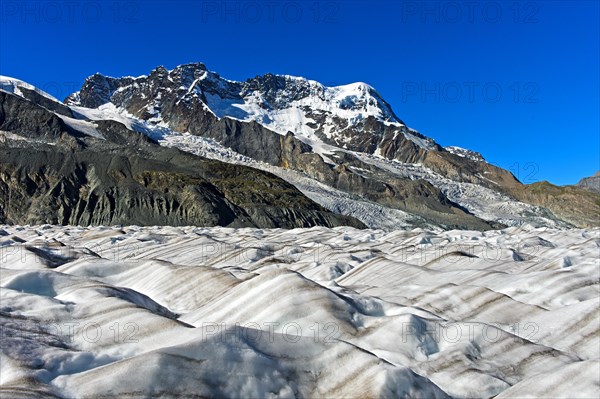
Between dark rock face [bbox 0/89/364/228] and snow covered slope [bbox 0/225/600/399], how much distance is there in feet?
206

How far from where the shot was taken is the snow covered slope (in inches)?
227

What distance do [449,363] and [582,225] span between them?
534 feet

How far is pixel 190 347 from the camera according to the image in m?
5.94

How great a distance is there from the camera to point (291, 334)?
7789mm

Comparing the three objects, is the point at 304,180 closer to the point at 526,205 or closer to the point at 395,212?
the point at 395,212

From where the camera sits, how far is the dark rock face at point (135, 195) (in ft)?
248

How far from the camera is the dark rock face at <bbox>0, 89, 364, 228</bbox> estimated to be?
75688mm

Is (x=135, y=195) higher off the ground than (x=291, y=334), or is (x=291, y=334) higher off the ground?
(x=135, y=195)

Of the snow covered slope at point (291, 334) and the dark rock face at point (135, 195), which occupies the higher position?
the dark rock face at point (135, 195)

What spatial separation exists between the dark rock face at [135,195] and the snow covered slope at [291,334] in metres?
62.7

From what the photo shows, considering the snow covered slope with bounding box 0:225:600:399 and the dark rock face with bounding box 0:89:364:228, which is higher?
the dark rock face with bounding box 0:89:364:228

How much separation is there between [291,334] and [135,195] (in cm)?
7360

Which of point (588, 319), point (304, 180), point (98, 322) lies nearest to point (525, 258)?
point (588, 319)

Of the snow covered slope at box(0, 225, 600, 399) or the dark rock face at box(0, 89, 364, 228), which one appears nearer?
the snow covered slope at box(0, 225, 600, 399)
